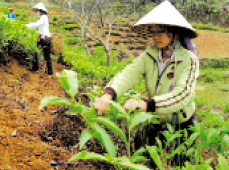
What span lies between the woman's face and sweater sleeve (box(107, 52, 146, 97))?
0.16 m

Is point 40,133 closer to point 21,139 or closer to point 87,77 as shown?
point 21,139

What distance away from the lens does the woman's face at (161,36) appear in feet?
4.69

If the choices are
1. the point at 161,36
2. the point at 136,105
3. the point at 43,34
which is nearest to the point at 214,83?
the point at 43,34

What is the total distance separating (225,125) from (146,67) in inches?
26.3

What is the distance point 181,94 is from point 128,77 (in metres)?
0.41

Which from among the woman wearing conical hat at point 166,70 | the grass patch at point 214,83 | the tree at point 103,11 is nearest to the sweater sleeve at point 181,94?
the woman wearing conical hat at point 166,70

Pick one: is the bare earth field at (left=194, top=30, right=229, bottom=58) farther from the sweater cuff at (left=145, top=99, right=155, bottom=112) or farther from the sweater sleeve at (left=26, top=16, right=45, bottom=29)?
the sweater cuff at (left=145, top=99, right=155, bottom=112)

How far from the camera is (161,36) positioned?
1440 millimetres

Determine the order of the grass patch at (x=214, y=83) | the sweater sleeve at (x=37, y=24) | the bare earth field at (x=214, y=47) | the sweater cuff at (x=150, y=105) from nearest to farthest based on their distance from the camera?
the sweater cuff at (x=150, y=105), the sweater sleeve at (x=37, y=24), the grass patch at (x=214, y=83), the bare earth field at (x=214, y=47)

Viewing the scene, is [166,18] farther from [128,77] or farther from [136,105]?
[136,105]

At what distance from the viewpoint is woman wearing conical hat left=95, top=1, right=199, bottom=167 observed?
1.21 m

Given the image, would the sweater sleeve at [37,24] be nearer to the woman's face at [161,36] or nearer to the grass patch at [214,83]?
the woman's face at [161,36]

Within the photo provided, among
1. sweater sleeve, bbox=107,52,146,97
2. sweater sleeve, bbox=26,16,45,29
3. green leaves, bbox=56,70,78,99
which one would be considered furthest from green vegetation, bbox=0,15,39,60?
green leaves, bbox=56,70,78,99

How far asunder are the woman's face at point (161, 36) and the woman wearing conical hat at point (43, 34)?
305cm
